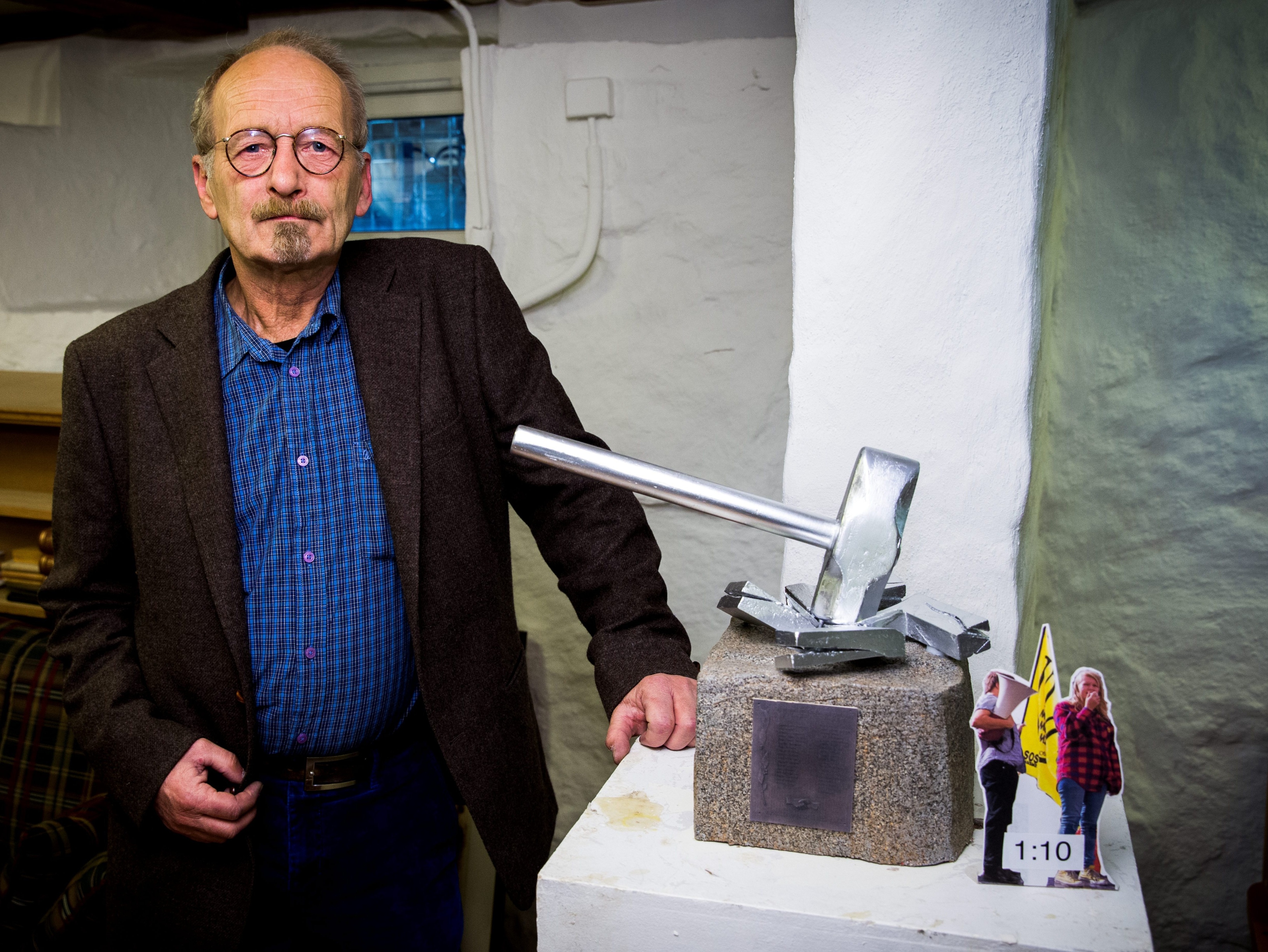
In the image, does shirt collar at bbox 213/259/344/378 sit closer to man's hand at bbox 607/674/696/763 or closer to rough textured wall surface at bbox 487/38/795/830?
man's hand at bbox 607/674/696/763

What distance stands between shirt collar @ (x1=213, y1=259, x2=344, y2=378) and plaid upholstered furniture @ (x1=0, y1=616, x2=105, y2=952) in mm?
801

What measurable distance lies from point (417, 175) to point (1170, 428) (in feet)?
5.53

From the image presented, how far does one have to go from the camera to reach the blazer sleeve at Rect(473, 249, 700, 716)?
1216 mm

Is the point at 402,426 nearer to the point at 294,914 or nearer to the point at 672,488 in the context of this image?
the point at 672,488

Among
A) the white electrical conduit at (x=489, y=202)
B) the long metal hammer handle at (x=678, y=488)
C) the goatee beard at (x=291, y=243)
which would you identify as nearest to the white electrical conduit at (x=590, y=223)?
the white electrical conduit at (x=489, y=202)

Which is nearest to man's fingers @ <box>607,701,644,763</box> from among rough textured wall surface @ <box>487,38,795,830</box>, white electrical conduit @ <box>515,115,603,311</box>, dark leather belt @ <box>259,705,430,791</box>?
dark leather belt @ <box>259,705,430,791</box>

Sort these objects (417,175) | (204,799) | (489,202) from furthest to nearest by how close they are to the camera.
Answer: (417,175) < (489,202) < (204,799)

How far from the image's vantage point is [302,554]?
1.26 m

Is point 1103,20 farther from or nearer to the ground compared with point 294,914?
farther from the ground

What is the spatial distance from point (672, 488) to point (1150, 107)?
99cm

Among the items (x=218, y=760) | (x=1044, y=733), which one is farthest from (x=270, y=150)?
(x=1044, y=733)

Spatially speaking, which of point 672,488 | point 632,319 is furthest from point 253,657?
point 632,319

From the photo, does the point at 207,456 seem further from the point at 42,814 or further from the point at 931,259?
the point at 42,814

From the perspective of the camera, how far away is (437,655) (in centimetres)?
127
